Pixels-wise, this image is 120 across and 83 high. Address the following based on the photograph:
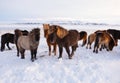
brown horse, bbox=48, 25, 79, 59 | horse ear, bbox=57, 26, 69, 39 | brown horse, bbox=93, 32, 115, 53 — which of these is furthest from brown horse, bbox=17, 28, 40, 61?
brown horse, bbox=93, 32, 115, 53

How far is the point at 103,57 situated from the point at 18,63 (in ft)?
11.3

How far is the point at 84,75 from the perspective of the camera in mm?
7719

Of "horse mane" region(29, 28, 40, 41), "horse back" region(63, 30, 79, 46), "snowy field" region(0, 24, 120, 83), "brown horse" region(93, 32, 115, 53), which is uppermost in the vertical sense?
"horse mane" region(29, 28, 40, 41)

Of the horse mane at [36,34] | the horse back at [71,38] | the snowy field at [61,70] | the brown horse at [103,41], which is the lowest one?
the snowy field at [61,70]

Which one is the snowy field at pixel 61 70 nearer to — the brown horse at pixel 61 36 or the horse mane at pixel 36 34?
the brown horse at pixel 61 36

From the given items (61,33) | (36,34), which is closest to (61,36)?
(61,33)

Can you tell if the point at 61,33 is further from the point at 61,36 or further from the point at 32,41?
the point at 32,41

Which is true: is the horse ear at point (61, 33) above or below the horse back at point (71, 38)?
above

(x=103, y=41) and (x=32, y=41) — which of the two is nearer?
(x=32, y=41)

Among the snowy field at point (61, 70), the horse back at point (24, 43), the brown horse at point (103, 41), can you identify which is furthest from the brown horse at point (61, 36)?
the brown horse at point (103, 41)

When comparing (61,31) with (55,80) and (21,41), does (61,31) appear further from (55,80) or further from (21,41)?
(55,80)

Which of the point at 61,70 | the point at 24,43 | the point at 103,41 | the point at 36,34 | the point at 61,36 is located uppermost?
the point at 36,34

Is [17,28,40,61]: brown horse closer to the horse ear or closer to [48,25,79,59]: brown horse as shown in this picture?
[48,25,79,59]: brown horse

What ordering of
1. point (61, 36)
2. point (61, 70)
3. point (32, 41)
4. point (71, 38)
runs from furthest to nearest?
1. point (71, 38)
2. point (61, 36)
3. point (32, 41)
4. point (61, 70)
